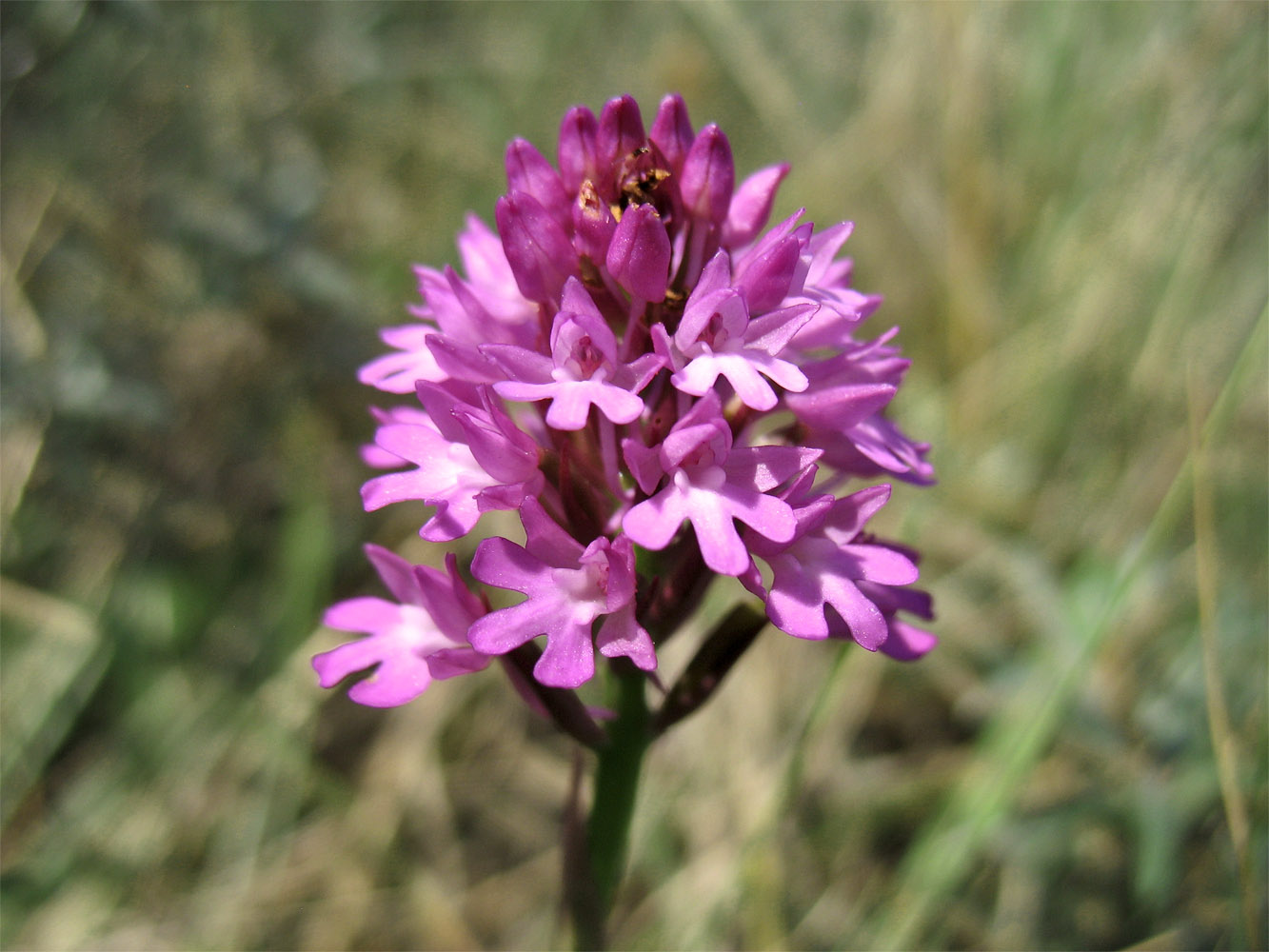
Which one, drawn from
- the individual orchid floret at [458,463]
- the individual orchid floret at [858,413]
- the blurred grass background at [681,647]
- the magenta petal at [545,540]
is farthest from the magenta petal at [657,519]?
the blurred grass background at [681,647]

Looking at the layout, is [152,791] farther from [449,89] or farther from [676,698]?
[449,89]

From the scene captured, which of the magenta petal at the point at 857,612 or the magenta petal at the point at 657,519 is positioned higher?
the magenta petal at the point at 657,519

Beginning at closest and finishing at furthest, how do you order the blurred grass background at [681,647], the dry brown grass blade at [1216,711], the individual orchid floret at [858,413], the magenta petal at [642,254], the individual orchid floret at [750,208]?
the magenta petal at [642,254] < the individual orchid floret at [858,413] < the individual orchid floret at [750,208] < the dry brown grass blade at [1216,711] < the blurred grass background at [681,647]

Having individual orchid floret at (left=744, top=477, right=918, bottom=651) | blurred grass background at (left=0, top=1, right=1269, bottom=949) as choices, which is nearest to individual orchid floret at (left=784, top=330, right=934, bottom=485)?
individual orchid floret at (left=744, top=477, right=918, bottom=651)

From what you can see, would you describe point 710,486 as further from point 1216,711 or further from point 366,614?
point 1216,711

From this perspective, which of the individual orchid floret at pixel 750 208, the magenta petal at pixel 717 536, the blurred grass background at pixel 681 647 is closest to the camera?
the magenta petal at pixel 717 536

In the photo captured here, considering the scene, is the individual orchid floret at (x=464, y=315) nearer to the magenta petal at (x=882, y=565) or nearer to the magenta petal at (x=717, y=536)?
the magenta petal at (x=717, y=536)

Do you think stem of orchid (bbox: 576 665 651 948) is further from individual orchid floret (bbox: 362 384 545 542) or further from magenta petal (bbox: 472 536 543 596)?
individual orchid floret (bbox: 362 384 545 542)
